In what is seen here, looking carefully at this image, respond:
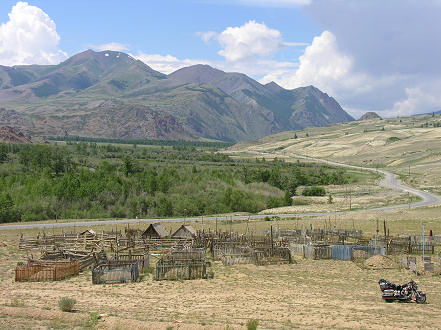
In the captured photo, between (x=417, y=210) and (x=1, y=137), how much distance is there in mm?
147515

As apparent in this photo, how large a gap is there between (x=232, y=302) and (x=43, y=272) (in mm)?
12386

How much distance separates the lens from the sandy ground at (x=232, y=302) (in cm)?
1716

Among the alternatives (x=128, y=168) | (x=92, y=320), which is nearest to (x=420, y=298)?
(x=92, y=320)

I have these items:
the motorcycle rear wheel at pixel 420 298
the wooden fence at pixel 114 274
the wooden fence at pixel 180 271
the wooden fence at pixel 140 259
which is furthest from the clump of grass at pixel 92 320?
the motorcycle rear wheel at pixel 420 298

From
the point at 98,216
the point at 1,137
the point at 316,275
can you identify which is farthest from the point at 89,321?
the point at 1,137

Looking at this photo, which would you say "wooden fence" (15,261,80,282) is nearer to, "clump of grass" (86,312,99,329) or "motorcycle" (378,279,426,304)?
"clump of grass" (86,312,99,329)

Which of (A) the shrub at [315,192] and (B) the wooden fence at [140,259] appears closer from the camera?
(B) the wooden fence at [140,259]

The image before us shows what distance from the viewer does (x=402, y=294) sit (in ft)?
69.2

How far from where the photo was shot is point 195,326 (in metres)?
16.2

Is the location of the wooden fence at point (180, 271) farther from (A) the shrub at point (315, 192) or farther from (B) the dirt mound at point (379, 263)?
(A) the shrub at point (315, 192)

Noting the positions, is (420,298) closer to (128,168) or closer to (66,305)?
(66,305)

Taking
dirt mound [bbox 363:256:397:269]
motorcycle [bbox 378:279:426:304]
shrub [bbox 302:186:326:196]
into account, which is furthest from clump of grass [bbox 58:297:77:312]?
shrub [bbox 302:186:326:196]

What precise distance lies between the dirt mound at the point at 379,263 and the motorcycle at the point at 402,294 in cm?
949

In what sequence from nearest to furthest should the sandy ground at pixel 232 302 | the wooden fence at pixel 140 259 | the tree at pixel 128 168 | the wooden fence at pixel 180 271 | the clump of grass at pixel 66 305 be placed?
the sandy ground at pixel 232 302
the clump of grass at pixel 66 305
the wooden fence at pixel 180 271
the wooden fence at pixel 140 259
the tree at pixel 128 168
